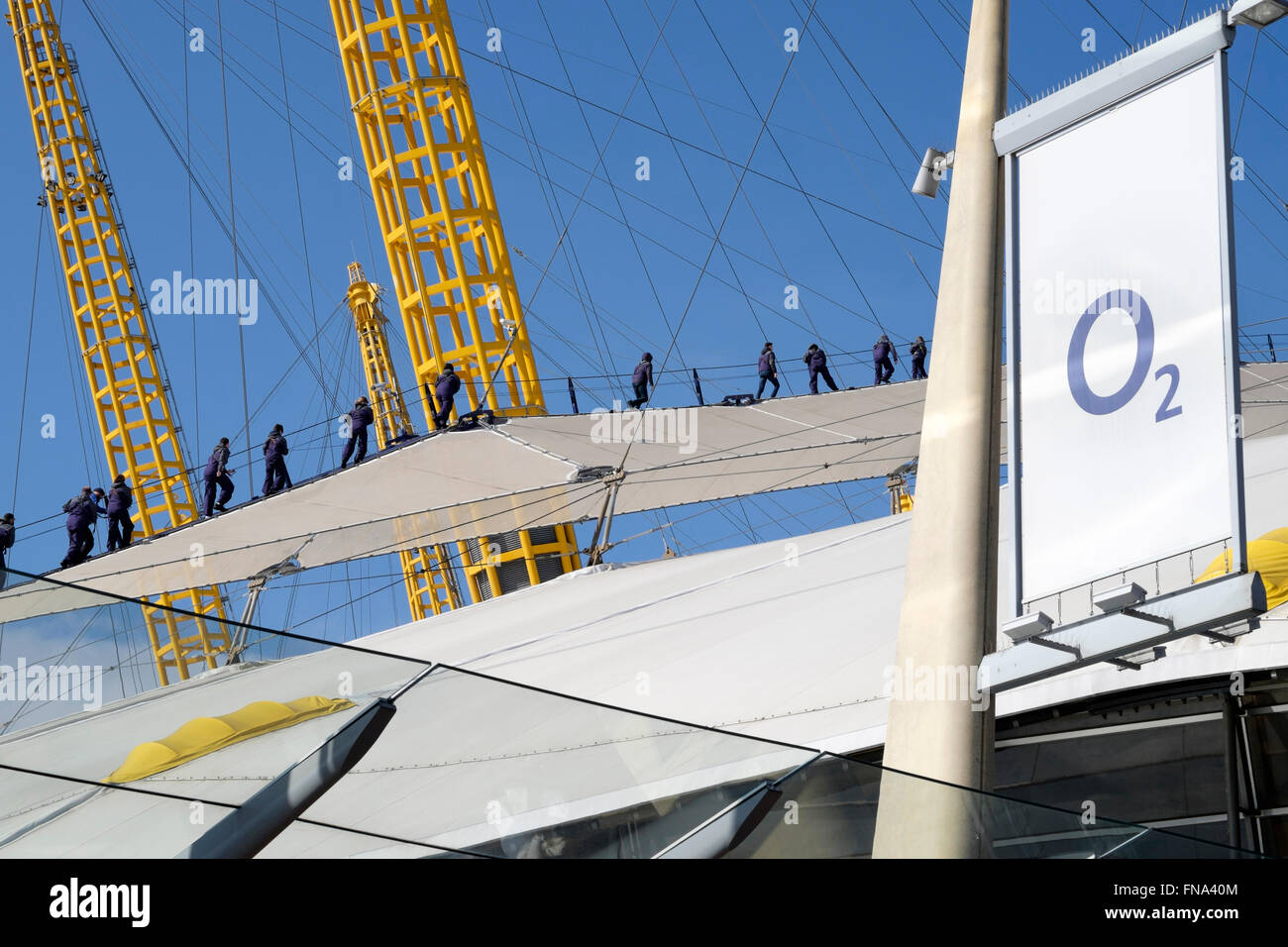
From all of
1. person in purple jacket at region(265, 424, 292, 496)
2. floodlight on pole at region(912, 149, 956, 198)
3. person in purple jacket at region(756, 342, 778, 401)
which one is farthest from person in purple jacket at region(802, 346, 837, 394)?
floodlight on pole at region(912, 149, 956, 198)

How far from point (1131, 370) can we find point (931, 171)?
1.76 metres

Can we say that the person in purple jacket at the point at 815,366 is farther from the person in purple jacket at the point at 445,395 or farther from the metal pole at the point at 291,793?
the metal pole at the point at 291,793

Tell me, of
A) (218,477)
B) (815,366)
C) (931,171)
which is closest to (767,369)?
(815,366)

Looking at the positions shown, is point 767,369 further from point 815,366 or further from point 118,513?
point 118,513

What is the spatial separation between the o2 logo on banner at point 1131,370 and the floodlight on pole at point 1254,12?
1033 mm

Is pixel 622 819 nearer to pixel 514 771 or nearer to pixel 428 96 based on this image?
pixel 514 771

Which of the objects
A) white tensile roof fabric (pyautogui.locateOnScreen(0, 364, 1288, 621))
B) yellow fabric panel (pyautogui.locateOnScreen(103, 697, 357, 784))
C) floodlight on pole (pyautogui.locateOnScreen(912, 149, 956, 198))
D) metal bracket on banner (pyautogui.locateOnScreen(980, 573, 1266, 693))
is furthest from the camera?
Result: white tensile roof fabric (pyautogui.locateOnScreen(0, 364, 1288, 621))

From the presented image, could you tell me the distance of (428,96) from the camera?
30453 mm

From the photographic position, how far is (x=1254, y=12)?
17.4 feet

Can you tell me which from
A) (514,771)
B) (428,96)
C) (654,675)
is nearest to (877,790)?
(514,771)

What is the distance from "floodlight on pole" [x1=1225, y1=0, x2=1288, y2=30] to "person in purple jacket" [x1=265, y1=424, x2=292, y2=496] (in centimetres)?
2277

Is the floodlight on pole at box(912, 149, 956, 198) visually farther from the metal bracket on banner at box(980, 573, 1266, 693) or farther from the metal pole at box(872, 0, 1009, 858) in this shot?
the metal bracket on banner at box(980, 573, 1266, 693)

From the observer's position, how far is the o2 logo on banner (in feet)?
17.0

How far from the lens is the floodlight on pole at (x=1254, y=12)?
5.26 metres
